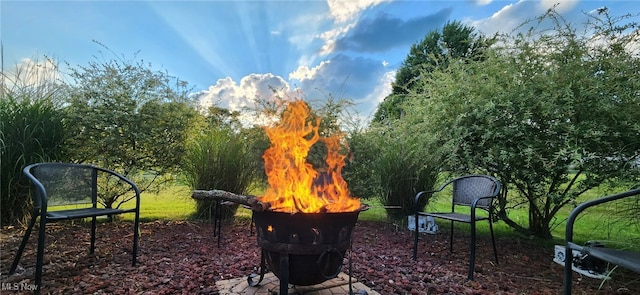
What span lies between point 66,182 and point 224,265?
4.80 ft

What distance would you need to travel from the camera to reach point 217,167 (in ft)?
13.4

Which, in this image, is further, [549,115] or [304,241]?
[549,115]

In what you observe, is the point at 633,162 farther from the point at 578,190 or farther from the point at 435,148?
the point at 435,148

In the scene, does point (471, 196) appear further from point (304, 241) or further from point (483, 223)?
point (304, 241)

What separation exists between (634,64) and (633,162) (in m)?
0.91

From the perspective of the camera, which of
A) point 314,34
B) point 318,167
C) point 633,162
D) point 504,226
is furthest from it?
point 318,167

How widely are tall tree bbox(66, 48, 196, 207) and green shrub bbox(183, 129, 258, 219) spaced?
246mm

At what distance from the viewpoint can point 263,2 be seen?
152 inches

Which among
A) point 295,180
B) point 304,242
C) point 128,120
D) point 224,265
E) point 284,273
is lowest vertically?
point 224,265

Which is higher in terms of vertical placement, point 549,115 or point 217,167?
point 549,115

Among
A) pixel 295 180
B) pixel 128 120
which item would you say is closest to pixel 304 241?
pixel 295 180

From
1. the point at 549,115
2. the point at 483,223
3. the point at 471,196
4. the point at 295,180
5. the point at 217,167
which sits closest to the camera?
the point at 295,180

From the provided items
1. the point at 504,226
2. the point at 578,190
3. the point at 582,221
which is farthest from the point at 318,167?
the point at 582,221

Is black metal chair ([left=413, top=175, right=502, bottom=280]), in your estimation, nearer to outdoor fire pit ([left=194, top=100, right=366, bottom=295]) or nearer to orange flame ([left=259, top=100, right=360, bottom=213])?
orange flame ([left=259, top=100, right=360, bottom=213])
